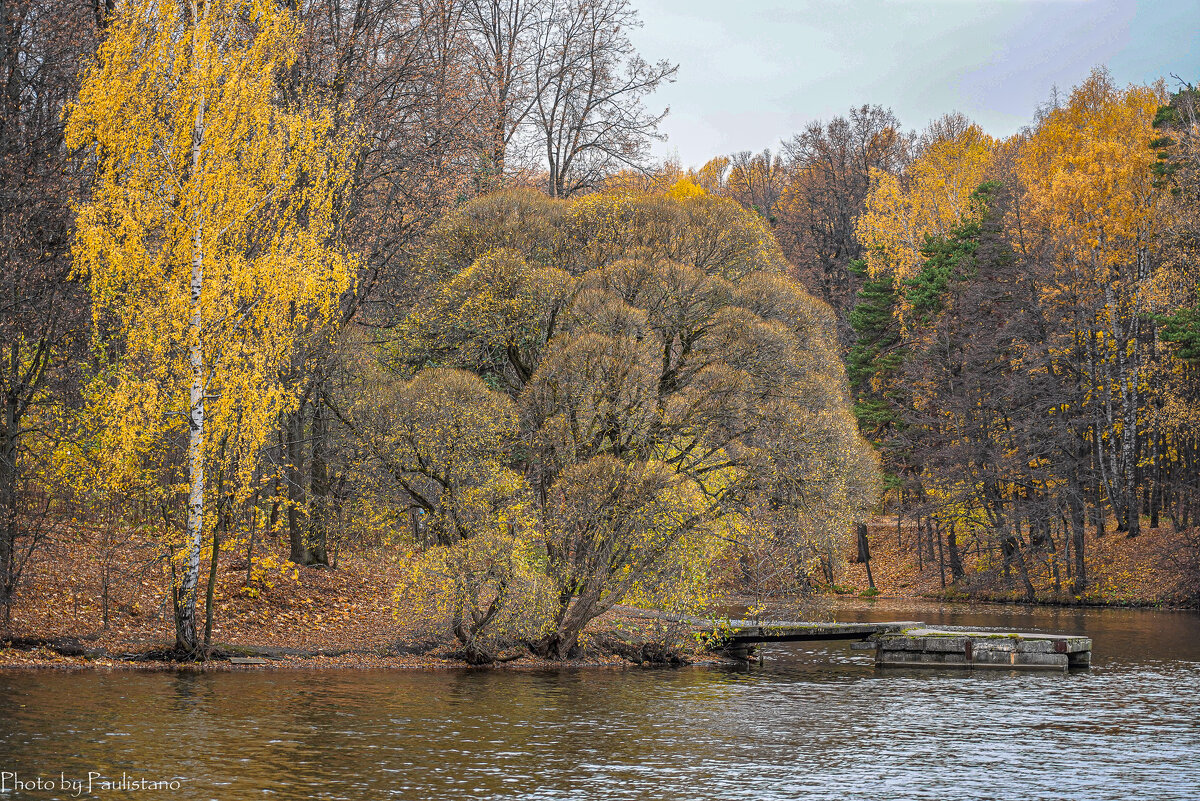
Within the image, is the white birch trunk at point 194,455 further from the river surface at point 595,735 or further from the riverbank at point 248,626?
the river surface at point 595,735

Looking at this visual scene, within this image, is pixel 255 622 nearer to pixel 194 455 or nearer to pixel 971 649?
pixel 194 455

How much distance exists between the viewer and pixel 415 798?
1282 cm

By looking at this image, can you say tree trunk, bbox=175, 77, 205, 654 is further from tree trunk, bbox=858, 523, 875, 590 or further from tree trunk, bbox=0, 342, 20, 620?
tree trunk, bbox=858, 523, 875, 590

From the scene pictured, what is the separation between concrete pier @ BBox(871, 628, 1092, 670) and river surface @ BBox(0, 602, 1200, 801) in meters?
2.90

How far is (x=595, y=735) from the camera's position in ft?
57.0

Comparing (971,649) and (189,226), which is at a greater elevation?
(189,226)

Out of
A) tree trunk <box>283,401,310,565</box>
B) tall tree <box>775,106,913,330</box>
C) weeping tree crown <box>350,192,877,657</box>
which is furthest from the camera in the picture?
tall tree <box>775,106,913,330</box>

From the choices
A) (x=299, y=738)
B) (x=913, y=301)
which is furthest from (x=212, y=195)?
(x=913, y=301)

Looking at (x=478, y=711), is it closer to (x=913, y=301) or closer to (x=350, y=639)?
(x=350, y=639)

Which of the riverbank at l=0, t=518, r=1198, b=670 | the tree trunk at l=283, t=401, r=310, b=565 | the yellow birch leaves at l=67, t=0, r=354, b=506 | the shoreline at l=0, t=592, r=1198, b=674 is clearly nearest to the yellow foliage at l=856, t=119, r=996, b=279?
the riverbank at l=0, t=518, r=1198, b=670

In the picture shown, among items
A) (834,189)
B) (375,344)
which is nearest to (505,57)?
(375,344)

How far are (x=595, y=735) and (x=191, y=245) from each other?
560 inches

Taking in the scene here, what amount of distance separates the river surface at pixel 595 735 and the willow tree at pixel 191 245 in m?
5.19

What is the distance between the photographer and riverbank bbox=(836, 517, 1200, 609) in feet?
135
